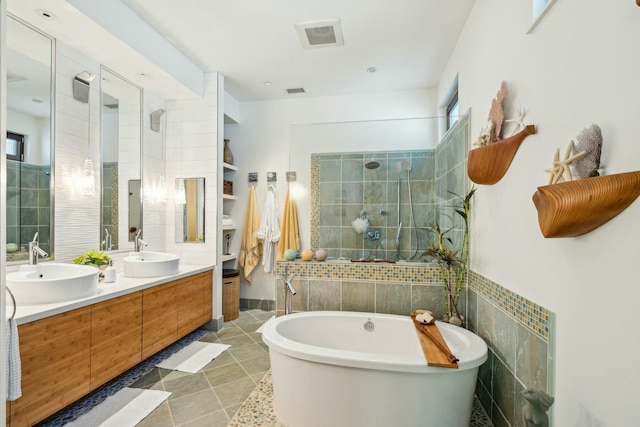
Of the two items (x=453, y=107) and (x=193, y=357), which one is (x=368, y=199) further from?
(x=193, y=357)

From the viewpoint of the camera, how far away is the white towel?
146cm

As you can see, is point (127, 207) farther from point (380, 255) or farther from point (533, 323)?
point (533, 323)

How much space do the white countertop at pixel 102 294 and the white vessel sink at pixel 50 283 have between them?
0.04 metres

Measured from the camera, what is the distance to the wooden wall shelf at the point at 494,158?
151 cm

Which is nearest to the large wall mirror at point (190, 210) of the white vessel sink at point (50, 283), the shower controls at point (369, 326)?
the white vessel sink at point (50, 283)

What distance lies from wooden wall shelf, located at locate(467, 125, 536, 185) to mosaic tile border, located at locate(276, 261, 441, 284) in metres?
0.97

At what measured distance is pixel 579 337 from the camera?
3.54 feet

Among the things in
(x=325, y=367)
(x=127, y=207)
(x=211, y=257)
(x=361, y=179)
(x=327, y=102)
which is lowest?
(x=325, y=367)

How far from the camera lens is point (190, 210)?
11.6ft

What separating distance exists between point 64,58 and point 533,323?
3.63 meters

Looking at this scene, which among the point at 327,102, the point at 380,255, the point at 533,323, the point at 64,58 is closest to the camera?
the point at 533,323

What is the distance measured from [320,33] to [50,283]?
2746mm

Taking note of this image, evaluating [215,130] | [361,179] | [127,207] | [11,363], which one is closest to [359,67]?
[361,179]

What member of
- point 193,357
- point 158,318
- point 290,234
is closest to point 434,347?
point 193,357
